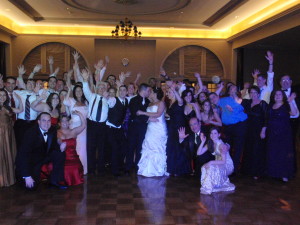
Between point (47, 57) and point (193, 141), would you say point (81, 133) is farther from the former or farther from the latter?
point (47, 57)

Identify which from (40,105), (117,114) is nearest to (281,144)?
(117,114)

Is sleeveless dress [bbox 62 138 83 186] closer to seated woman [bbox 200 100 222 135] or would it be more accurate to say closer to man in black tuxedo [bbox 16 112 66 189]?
man in black tuxedo [bbox 16 112 66 189]

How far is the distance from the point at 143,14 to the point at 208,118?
5411 millimetres

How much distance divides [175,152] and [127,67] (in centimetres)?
735

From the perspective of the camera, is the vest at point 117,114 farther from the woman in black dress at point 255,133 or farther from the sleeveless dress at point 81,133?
the woman in black dress at point 255,133

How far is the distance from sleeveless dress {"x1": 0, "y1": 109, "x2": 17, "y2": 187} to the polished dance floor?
0.15 m

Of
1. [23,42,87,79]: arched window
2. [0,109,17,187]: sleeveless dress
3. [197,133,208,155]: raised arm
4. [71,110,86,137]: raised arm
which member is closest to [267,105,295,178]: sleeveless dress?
[197,133,208,155]: raised arm

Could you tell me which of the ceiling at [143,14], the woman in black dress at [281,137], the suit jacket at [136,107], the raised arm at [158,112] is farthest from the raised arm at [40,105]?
the ceiling at [143,14]

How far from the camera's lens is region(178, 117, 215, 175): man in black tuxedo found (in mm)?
4859

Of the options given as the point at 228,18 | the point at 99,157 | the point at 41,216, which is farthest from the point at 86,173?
the point at 228,18

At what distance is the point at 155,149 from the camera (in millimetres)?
5102

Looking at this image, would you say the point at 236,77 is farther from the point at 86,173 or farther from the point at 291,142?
the point at 86,173

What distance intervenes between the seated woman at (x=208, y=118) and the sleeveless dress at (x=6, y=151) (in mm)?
2757

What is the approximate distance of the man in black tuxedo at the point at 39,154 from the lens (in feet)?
13.4
